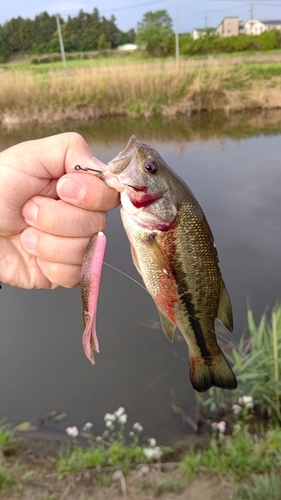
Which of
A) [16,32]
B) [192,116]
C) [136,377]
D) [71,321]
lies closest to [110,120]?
[192,116]

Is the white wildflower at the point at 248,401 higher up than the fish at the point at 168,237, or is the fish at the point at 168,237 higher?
the fish at the point at 168,237

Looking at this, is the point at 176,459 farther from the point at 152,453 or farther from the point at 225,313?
the point at 225,313

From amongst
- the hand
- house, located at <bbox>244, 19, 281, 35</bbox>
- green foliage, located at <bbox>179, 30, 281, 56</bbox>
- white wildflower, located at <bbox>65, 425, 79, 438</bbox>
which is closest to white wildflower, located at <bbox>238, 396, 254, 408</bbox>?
white wildflower, located at <bbox>65, 425, 79, 438</bbox>

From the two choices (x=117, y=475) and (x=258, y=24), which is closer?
(x=117, y=475)

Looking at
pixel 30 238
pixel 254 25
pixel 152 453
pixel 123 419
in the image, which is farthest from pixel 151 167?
pixel 254 25

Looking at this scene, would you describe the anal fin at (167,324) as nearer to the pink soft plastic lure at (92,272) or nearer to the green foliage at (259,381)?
the pink soft plastic lure at (92,272)

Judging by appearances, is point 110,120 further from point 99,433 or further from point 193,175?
point 99,433

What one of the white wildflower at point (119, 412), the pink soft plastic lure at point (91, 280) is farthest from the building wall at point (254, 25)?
the pink soft plastic lure at point (91, 280)
